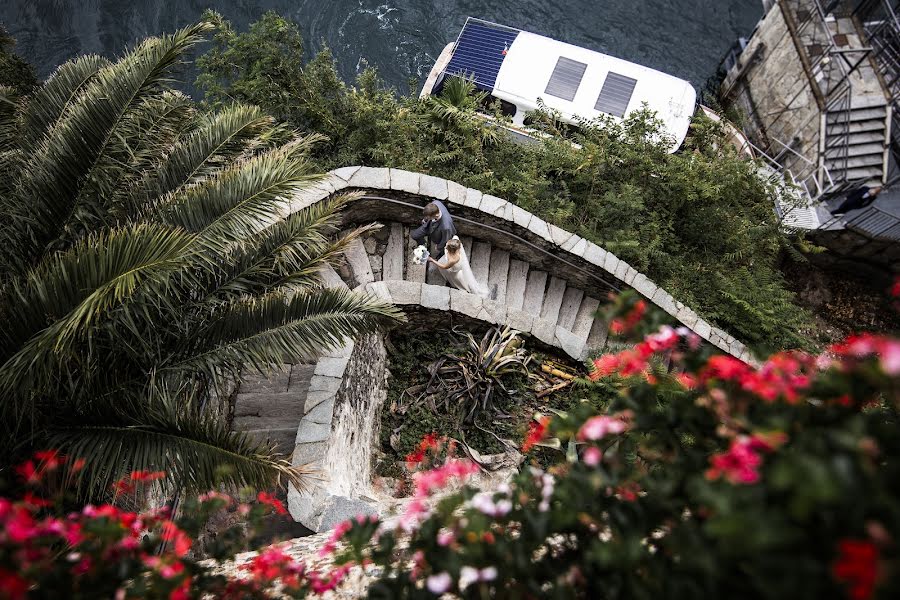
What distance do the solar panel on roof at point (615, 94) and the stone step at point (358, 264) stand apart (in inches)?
318

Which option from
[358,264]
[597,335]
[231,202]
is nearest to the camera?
[231,202]

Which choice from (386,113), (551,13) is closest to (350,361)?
(386,113)

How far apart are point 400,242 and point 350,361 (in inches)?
110

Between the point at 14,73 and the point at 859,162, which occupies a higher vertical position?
the point at 859,162

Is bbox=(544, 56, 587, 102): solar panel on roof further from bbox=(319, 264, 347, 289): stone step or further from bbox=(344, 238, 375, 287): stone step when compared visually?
bbox=(319, 264, 347, 289): stone step

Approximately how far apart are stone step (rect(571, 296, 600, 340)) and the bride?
1581 mm

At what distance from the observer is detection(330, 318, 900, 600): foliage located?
1.26 meters

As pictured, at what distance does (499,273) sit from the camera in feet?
26.2

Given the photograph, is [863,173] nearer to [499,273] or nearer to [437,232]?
[499,273]

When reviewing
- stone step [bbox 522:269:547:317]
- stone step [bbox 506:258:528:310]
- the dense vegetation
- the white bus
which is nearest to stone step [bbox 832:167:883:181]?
the white bus

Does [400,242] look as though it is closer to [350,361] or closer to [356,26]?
[350,361]

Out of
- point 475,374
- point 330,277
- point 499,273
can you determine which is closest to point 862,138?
point 499,273

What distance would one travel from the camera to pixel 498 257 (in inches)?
316

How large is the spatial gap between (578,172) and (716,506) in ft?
27.9
